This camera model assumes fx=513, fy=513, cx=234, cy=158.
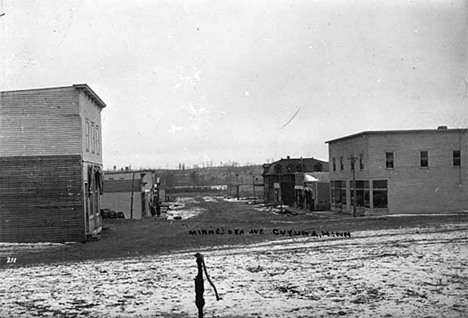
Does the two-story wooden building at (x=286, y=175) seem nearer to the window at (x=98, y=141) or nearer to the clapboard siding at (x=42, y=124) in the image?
the window at (x=98, y=141)

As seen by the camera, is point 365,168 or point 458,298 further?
point 365,168

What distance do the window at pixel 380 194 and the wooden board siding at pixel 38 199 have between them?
23895mm

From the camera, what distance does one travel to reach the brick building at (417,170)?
4025 centimetres

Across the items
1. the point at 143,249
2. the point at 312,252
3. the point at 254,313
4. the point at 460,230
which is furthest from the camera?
the point at 460,230

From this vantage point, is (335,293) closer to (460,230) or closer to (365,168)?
(460,230)

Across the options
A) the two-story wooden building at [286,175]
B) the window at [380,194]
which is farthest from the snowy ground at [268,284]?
the two-story wooden building at [286,175]

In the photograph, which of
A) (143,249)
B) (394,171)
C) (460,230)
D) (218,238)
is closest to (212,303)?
(143,249)

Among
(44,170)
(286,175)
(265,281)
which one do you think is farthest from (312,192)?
(265,281)

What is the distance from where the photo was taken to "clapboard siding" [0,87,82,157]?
26359 millimetres

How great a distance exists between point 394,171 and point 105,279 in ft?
101

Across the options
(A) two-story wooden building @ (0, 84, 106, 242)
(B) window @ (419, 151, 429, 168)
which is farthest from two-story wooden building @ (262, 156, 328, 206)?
(A) two-story wooden building @ (0, 84, 106, 242)

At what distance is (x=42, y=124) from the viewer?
87.2 feet

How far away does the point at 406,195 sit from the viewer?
4059 cm

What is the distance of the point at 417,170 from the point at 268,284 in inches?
1195
